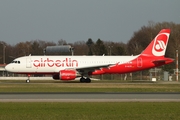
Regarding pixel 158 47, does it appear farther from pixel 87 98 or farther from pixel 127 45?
pixel 127 45

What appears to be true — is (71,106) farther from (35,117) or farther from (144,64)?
(144,64)

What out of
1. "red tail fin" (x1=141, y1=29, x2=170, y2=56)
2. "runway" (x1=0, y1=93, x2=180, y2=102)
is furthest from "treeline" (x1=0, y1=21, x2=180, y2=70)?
"runway" (x1=0, y1=93, x2=180, y2=102)

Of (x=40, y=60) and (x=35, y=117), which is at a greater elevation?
(x=40, y=60)

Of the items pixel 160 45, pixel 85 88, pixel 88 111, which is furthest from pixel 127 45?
pixel 88 111

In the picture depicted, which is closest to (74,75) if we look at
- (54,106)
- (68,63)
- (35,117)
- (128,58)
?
(68,63)

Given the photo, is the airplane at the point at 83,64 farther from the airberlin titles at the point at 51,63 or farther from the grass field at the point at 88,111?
the grass field at the point at 88,111

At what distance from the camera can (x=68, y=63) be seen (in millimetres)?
54812

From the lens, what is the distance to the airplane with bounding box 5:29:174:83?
54.4 meters

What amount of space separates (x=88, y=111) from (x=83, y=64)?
1401 inches

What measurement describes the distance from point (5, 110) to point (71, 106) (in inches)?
141

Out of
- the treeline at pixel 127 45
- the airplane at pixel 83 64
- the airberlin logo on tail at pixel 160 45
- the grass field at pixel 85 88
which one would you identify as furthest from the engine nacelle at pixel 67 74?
the treeline at pixel 127 45

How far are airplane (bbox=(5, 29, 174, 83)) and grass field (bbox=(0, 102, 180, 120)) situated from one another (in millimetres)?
29944

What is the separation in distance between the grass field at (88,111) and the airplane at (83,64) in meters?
29.9

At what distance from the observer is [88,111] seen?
20031 mm
